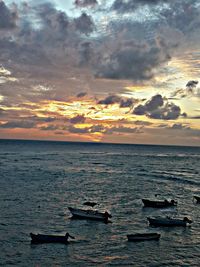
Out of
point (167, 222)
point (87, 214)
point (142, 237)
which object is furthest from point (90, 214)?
point (142, 237)

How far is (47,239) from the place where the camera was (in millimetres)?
47406

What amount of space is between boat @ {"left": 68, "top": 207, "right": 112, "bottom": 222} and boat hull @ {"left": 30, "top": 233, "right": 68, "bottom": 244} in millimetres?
12804

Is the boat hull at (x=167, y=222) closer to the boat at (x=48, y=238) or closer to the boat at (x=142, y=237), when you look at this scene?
the boat at (x=142, y=237)

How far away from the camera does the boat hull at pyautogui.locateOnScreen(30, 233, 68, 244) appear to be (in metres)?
47.2

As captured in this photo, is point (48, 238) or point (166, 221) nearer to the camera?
point (48, 238)

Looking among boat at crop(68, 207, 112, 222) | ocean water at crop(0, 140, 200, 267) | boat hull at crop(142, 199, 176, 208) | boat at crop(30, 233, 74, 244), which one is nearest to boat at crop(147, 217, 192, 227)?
ocean water at crop(0, 140, 200, 267)

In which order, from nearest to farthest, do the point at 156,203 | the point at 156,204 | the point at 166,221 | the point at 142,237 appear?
1. the point at 142,237
2. the point at 166,221
3. the point at 156,204
4. the point at 156,203

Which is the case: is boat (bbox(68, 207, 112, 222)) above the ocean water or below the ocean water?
above

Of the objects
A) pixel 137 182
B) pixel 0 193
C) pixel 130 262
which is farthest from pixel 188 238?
pixel 137 182

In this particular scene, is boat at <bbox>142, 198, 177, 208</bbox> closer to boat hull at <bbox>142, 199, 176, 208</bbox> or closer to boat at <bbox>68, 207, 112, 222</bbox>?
boat hull at <bbox>142, 199, 176, 208</bbox>

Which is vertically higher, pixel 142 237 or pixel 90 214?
pixel 90 214

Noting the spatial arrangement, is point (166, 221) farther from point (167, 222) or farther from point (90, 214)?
point (90, 214)

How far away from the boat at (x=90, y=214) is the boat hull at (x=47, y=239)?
42.0 feet

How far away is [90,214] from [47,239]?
14172mm
